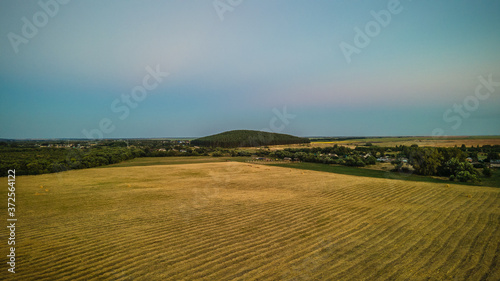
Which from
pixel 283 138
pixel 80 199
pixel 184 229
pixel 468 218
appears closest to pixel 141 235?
pixel 184 229

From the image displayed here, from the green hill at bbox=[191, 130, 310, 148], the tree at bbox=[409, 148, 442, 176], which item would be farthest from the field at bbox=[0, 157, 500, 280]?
the green hill at bbox=[191, 130, 310, 148]

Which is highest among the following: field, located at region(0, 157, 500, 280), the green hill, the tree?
the green hill

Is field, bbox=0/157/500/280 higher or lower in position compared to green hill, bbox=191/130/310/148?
lower

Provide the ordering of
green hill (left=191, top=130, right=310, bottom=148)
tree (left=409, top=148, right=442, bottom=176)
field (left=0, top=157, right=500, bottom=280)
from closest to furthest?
1. field (left=0, top=157, right=500, bottom=280)
2. tree (left=409, top=148, right=442, bottom=176)
3. green hill (left=191, top=130, right=310, bottom=148)

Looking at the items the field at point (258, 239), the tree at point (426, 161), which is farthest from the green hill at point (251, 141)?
the field at point (258, 239)

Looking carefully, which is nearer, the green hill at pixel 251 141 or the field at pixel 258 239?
the field at pixel 258 239

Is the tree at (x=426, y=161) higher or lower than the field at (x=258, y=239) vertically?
higher

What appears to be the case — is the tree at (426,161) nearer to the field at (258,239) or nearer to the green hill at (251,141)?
the field at (258,239)

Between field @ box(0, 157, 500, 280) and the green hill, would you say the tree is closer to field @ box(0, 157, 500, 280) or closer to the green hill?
field @ box(0, 157, 500, 280)

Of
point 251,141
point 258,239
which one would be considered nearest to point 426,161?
point 258,239
